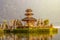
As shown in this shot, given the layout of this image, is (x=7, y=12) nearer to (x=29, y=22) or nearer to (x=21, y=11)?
(x=21, y=11)

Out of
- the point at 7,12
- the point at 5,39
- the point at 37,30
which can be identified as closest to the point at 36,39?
the point at 5,39

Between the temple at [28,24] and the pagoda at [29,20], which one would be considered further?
the pagoda at [29,20]

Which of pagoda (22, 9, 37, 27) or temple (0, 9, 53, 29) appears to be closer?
temple (0, 9, 53, 29)

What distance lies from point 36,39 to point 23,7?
13.9m

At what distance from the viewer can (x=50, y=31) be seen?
24.0m

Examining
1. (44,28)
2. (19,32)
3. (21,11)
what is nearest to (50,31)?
(44,28)

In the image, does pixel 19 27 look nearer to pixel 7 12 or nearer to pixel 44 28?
pixel 44 28

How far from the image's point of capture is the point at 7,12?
29875mm

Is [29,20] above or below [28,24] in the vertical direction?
above

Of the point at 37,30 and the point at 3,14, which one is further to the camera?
the point at 3,14

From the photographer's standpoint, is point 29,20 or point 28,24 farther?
point 29,20

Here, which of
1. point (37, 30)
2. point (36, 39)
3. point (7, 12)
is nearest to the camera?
point (36, 39)

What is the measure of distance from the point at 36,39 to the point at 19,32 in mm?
6274

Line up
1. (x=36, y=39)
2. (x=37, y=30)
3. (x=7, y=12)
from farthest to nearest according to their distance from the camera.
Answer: (x=7, y=12) < (x=37, y=30) < (x=36, y=39)
